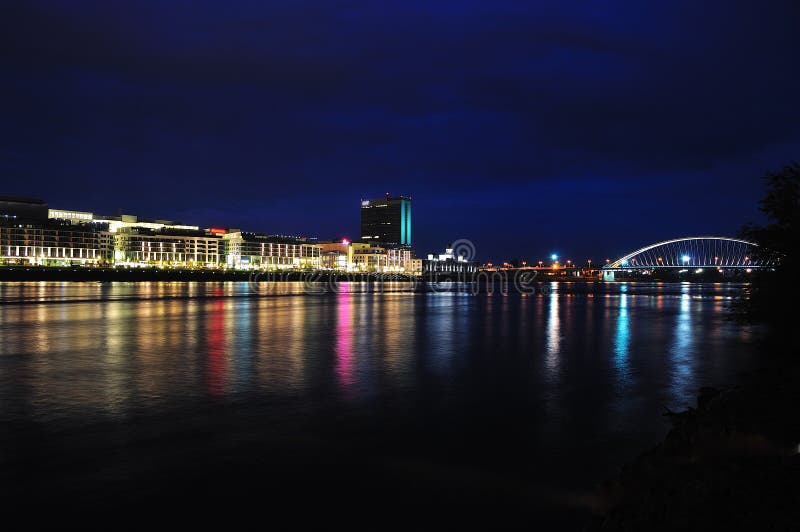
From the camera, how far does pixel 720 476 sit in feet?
19.2

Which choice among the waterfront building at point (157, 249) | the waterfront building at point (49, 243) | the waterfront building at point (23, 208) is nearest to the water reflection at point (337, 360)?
the waterfront building at point (49, 243)

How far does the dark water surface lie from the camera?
7180 mm

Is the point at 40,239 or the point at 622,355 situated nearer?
the point at 622,355

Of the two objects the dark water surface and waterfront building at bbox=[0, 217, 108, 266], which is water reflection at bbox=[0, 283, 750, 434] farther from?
waterfront building at bbox=[0, 217, 108, 266]

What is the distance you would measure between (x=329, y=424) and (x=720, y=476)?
21.4 feet

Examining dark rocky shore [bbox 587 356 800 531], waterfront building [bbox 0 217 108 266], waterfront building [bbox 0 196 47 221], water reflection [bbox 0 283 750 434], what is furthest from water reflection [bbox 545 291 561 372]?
waterfront building [bbox 0 196 47 221]

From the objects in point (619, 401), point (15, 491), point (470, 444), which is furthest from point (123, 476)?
point (619, 401)

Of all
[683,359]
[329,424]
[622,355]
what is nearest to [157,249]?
[622,355]

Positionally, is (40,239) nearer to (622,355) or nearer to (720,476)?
(622,355)

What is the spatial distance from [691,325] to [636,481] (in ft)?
96.3

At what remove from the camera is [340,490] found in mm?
7520

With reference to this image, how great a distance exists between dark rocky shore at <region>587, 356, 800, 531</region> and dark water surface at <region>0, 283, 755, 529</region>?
0.84 metres

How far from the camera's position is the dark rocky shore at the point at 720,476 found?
16.8 feet

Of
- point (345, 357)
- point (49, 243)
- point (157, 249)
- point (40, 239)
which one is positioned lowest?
point (345, 357)
